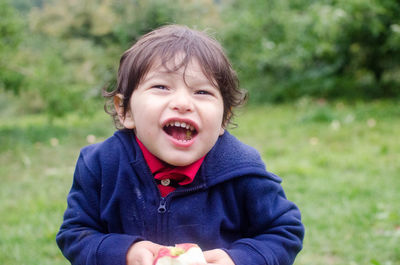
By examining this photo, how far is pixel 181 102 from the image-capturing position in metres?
1.48

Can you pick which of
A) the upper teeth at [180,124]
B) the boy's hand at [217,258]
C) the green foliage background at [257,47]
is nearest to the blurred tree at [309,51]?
the green foliage background at [257,47]

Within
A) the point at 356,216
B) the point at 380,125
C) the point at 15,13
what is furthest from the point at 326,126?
the point at 15,13

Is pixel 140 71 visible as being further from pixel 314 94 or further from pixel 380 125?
pixel 314 94

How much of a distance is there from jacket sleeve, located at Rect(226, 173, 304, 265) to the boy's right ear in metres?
0.43

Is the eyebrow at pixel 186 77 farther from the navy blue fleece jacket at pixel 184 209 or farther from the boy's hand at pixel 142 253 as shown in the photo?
the boy's hand at pixel 142 253

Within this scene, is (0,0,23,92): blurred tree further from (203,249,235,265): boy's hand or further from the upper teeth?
(203,249,235,265): boy's hand

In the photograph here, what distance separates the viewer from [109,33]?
11938mm

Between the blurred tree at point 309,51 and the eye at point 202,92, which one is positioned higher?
the eye at point 202,92

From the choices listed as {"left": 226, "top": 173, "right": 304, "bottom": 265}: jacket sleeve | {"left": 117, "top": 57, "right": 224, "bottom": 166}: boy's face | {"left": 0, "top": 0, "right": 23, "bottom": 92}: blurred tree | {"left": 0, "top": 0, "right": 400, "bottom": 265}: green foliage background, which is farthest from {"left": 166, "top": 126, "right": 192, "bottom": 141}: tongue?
{"left": 0, "top": 0, "right": 23, "bottom": 92}: blurred tree

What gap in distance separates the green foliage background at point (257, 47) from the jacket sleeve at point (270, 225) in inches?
205

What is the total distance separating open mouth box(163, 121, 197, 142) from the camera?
60.7 inches

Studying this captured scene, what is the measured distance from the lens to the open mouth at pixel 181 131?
1542 mm

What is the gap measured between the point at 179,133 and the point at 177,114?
0.28 ft

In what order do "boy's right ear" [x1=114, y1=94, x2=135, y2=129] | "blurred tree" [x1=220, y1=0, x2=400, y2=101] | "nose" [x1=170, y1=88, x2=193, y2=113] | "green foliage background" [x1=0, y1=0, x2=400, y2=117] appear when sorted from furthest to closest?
"blurred tree" [x1=220, y1=0, x2=400, y2=101] < "green foliage background" [x1=0, y1=0, x2=400, y2=117] < "boy's right ear" [x1=114, y1=94, x2=135, y2=129] < "nose" [x1=170, y1=88, x2=193, y2=113]
